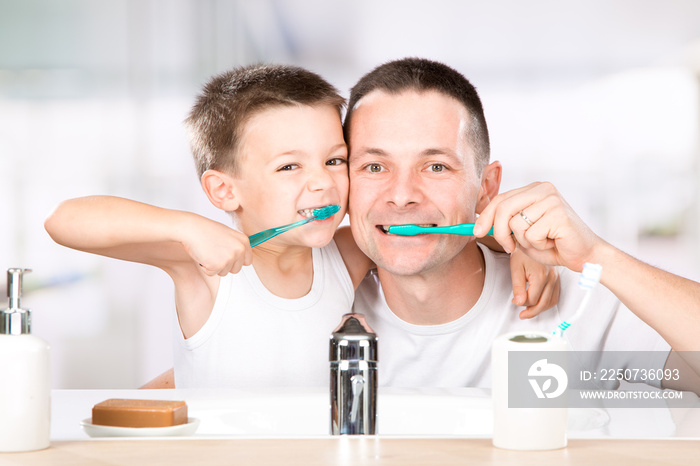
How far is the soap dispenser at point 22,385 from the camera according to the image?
0.56m

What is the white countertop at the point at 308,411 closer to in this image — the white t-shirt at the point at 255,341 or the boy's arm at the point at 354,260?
the white t-shirt at the point at 255,341

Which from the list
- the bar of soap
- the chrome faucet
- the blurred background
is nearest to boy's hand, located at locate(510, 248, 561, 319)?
the chrome faucet

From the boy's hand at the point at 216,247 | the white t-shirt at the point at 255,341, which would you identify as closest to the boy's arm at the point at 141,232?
the boy's hand at the point at 216,247

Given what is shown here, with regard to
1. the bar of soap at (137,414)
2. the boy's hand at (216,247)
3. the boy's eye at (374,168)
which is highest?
the boy's eye at (374,168)

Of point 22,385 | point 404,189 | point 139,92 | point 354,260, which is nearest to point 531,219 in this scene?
point 404,189

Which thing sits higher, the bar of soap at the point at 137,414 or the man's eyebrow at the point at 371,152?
the man's eyebrow at the point at 371,152

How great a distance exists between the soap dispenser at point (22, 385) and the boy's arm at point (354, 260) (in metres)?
0.77

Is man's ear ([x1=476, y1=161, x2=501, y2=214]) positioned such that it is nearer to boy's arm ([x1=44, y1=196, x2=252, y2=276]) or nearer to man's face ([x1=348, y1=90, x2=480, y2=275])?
man's face ([x1=348, y1=90, x2=480, y2=275])

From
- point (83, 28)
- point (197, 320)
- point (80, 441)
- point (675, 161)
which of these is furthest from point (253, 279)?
point (675, 161)

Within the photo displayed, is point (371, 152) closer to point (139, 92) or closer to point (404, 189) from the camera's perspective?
point (404, 189)

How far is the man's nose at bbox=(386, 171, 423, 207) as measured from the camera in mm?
1085

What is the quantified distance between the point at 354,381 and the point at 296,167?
551mm

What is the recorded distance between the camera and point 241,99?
1.19m

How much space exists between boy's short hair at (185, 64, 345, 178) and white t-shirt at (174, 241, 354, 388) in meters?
0.22
